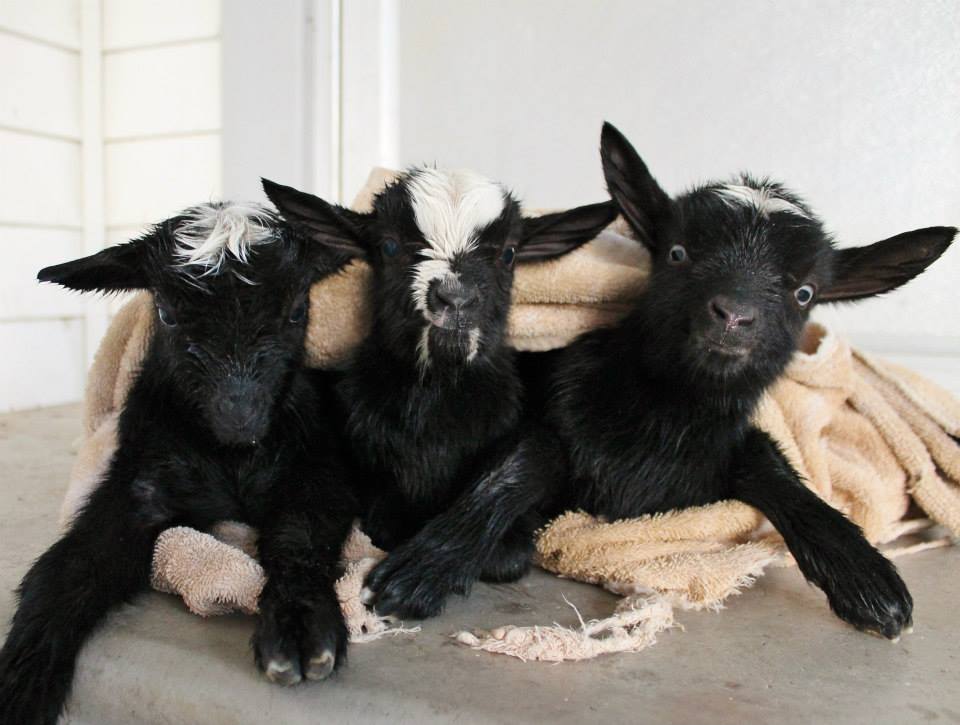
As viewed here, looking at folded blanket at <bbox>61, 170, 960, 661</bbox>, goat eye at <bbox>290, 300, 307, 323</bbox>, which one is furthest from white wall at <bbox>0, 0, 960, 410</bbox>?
goat eye at <bbox>290, 300, 307, 323</bbox>

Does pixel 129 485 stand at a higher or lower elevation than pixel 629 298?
lower

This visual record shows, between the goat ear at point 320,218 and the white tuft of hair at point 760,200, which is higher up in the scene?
the white tuft of hair at point 760,200

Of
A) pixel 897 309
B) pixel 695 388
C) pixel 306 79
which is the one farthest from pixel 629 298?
pixel 306 79

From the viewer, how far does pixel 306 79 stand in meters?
3.86

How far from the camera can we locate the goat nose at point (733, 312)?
163cm

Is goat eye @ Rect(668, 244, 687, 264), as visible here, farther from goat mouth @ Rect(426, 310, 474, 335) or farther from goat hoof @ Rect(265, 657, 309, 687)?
goat hoof @ Rect(265, 657, 309, 687)

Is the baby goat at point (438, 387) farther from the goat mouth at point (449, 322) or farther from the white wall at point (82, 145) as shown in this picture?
the white wall at point (82, 145)

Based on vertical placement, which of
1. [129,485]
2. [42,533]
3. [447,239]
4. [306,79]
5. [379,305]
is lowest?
[42,533]

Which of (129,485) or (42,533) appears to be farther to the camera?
(42,533)

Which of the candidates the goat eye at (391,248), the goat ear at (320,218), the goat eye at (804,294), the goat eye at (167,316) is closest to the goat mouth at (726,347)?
the goat eye at (804,294)

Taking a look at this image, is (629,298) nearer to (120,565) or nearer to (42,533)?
(120,565)

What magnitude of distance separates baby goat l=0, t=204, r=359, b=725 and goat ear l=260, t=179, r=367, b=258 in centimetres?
3

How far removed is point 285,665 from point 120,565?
0.48m

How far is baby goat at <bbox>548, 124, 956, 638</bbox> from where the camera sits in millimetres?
1671
